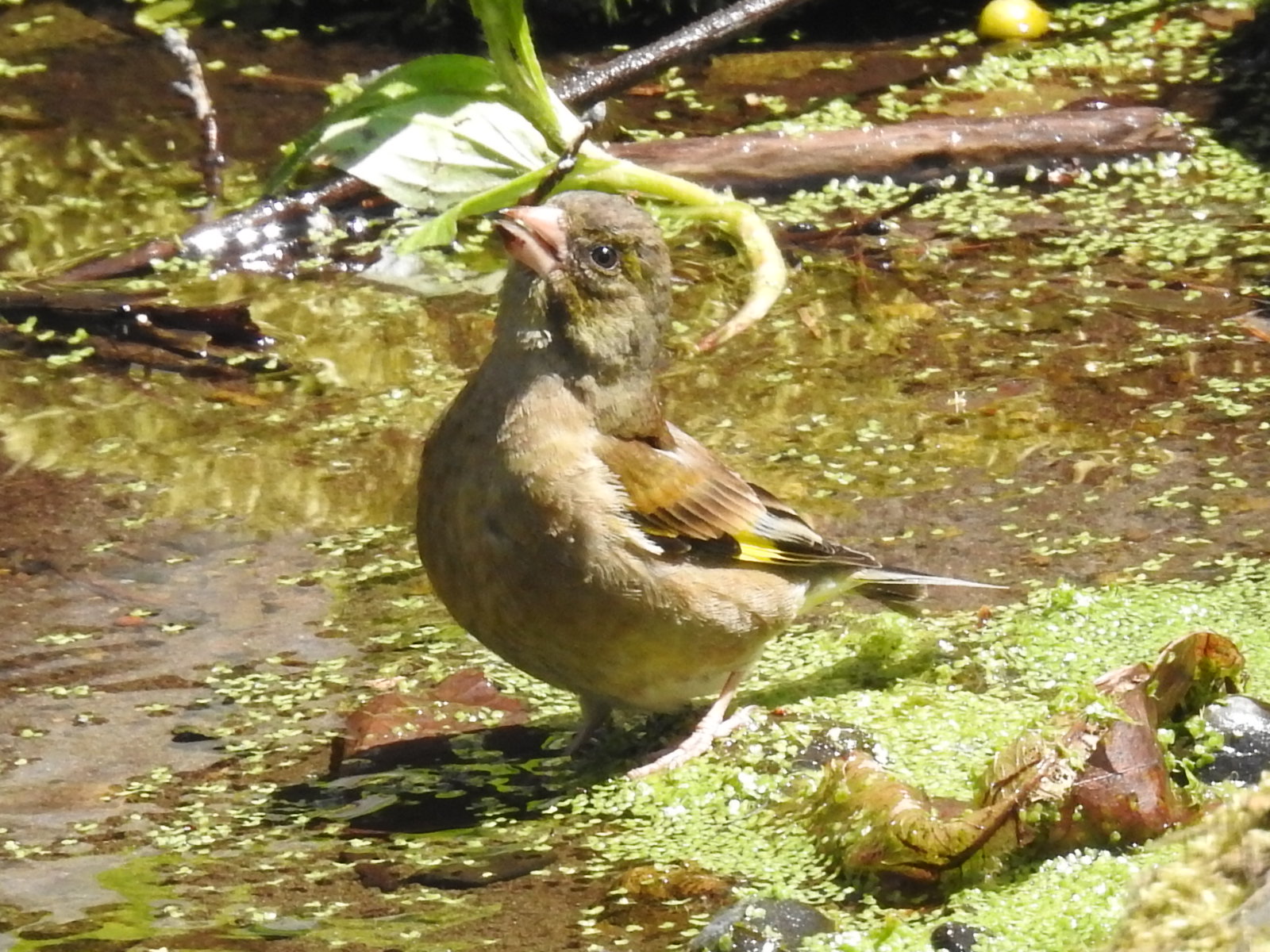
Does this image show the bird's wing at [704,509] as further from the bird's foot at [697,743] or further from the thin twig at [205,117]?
the thin twig at [205,117]

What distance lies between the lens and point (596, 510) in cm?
406

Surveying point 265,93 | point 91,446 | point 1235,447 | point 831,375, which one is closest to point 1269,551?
point 1235,447

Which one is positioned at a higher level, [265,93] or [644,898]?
[265,93]

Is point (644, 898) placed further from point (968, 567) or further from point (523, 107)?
point (523, 107)

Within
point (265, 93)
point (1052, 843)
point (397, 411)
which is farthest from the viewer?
point (265, 93)

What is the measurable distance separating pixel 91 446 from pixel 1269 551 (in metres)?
3.35

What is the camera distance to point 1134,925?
8.14ft

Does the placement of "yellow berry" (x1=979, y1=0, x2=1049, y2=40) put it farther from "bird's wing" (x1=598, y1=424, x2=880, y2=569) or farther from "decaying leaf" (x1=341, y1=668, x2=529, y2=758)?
"decaying leaf" (x1=341, y1=668, x2=529, y2=758)

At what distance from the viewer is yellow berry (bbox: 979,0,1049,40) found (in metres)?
9.03

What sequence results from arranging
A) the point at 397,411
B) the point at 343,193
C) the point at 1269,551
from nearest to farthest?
1. the point at 1269,551
2. the point at 397,411
3. the point at 343,193

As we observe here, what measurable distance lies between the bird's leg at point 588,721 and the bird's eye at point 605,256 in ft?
3.06

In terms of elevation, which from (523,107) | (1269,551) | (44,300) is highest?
(523,107)

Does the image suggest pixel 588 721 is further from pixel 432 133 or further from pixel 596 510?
pixel 432 133

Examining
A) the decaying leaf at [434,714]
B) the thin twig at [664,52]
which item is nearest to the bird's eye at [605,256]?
the decaying leaf at [434,714]
